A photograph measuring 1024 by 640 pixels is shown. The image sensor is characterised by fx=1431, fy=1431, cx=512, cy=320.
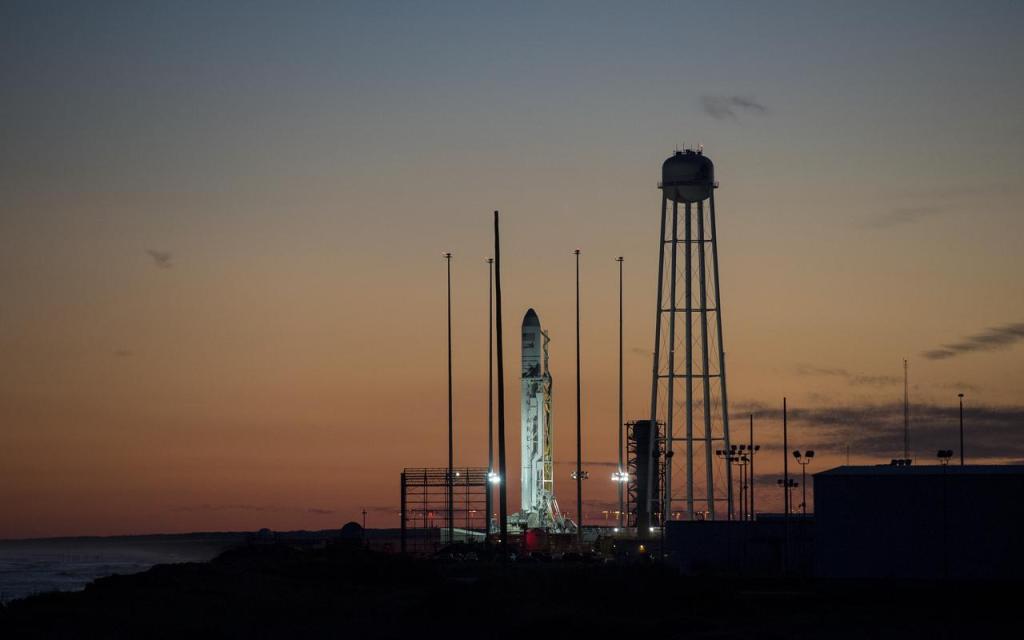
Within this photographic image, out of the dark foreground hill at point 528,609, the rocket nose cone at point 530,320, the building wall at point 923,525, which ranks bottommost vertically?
the dark foreground hill at point 528,609

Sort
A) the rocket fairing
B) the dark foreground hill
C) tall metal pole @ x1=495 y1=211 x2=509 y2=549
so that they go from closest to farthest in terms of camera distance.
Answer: the dark foreground hill < tall metal pole @ x1=495 y1=211 x2=509 y2=549 < the rocket fairing

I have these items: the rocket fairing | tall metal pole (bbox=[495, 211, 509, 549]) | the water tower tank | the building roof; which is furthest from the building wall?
the rocket fairing

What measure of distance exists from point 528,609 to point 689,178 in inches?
1706

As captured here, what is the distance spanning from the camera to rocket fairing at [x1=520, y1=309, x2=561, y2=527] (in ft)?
379

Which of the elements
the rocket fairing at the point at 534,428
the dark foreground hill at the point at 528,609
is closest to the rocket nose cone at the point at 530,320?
the rocket fairing at the point at 534,428

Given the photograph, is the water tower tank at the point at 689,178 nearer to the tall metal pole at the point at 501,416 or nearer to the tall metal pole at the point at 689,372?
the tall metal pole at the point at 689,372

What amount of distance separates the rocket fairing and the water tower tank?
1175 inches

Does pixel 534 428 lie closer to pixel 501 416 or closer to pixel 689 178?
pixel 689 178

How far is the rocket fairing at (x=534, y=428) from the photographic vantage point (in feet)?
379

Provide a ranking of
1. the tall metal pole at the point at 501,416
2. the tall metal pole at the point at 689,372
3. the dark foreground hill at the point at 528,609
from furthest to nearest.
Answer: the tall metal pole at the point at 689,372
the tall metal pole at the point at 501,416
the dark foreground hill at the point at 528,609

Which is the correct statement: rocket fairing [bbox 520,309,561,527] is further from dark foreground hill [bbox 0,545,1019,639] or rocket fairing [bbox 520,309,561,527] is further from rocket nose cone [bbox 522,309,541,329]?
dark foreground hill [bbox 0,545,1019,639]

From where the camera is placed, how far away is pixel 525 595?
54094 mm

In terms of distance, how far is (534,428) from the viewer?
4577 inches

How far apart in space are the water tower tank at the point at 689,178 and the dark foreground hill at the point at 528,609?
2793 cm
